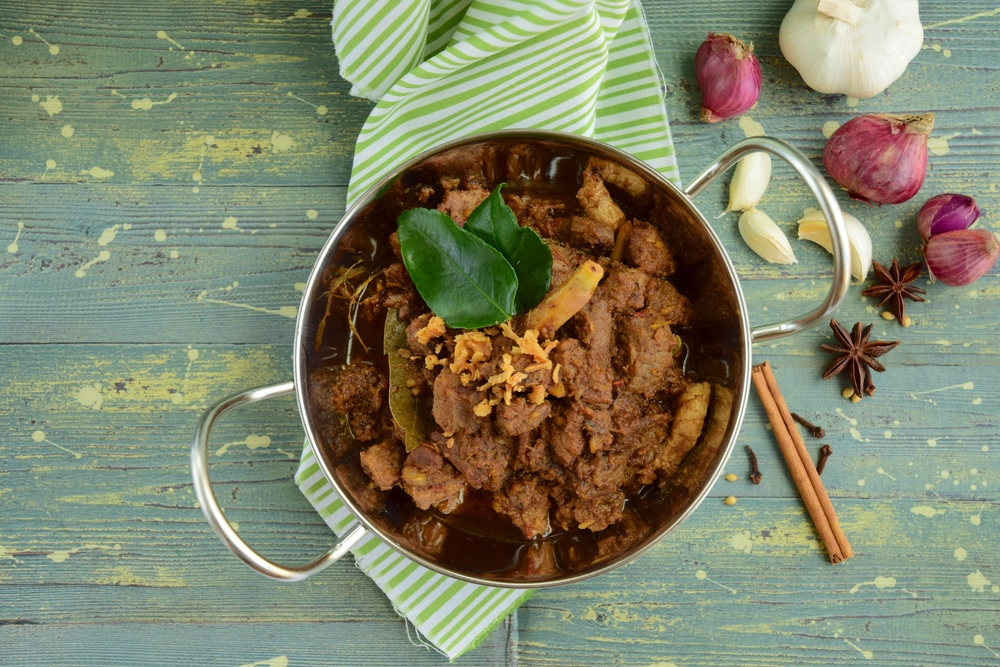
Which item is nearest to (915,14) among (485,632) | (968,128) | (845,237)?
(968,128)

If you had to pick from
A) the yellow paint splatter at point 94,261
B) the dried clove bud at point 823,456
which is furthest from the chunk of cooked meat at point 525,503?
the yellow paint splatter at point 94,261

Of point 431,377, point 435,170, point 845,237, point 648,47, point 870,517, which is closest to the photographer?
point 845,237

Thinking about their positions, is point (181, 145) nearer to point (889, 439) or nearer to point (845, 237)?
point (845, 237)

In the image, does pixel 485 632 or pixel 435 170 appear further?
pixel 485 632

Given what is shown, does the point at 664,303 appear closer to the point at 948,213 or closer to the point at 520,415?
the point at 520,415

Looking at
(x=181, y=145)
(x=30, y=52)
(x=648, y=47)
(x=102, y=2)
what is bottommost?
(x=181, y=145)

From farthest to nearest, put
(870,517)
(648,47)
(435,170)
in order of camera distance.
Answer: (870,517)
(648,47)
(435,170)

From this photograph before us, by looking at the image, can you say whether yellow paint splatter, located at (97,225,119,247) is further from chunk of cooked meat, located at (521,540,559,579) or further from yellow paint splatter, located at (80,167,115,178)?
chunk of cooked meat, located at (521,540,559,579)

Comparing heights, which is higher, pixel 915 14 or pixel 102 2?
pixel 915 14
